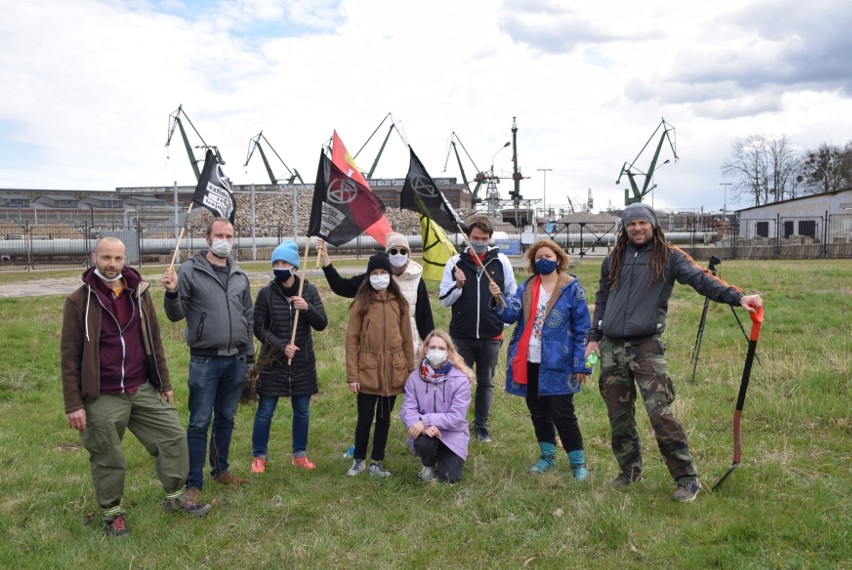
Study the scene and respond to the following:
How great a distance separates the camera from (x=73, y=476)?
5.87 m

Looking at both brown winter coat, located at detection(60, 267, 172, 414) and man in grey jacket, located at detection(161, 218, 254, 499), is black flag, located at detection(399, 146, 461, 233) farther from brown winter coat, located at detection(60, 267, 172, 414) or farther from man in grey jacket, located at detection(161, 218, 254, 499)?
brown winter coat, located at detection(60, 267, 172, 414)

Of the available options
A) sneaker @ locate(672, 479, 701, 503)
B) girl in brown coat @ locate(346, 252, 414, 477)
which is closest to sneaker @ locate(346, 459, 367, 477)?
girl in brown coat @ locate(346, 252, 414, 477)

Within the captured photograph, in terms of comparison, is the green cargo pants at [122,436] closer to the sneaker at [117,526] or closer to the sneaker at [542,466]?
the sneaker at [117,526]

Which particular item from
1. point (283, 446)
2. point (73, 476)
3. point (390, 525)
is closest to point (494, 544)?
point (390, 525)

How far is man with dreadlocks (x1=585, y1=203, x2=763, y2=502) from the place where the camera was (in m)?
4.92

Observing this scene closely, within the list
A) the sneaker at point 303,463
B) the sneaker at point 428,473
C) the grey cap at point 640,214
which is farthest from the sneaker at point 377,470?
the grey cap at point 640,214

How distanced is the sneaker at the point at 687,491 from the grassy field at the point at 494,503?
0.08 meters

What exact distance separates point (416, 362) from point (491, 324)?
0.94 m

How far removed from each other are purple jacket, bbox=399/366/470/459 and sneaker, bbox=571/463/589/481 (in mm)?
896

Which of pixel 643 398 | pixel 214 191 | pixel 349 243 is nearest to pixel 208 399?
pixel 214 191

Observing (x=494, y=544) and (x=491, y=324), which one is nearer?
(x=494, y=544)

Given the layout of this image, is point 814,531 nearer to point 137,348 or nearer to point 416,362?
point 416,362

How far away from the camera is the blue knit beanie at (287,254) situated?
19.5ft

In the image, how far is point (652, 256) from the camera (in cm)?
497
